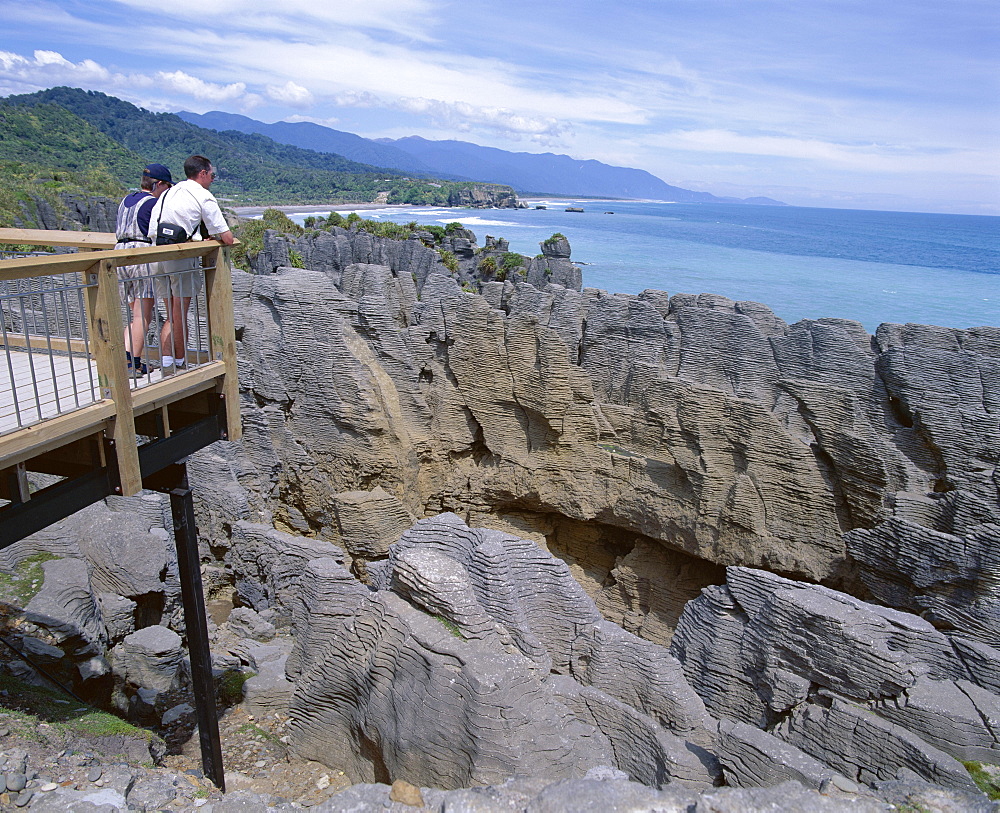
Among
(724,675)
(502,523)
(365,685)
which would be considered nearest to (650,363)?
(502,523)

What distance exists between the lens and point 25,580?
8.33 meters

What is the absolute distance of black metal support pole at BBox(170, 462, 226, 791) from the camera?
6695 millimetres

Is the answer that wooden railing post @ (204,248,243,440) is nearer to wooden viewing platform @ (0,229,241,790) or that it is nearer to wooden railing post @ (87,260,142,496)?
wooden viewing platform @ (0,229,241,790)

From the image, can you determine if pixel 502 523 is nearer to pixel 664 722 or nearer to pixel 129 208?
pixel 664 722

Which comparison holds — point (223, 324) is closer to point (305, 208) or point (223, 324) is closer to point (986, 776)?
point (986, 776)

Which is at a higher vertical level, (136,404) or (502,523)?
(136,404)

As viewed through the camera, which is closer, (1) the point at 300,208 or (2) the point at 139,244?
(2) the point at 139,244

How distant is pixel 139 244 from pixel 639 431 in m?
7.97

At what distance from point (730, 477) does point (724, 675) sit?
3817 mm

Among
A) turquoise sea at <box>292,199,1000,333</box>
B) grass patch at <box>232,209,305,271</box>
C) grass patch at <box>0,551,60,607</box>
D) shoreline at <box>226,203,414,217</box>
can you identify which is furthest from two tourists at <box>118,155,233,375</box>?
shoreline at <box>226,203,414,217</box>

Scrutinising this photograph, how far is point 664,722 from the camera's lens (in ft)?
23.0

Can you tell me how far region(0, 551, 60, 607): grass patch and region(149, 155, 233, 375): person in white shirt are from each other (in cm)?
432

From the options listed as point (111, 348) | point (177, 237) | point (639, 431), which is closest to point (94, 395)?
point (111, 348)

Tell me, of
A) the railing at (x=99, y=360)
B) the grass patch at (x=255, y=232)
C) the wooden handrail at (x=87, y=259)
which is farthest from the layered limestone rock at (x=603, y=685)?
the grass patch at (x=255, y=232)
